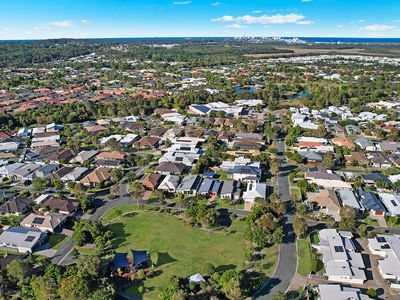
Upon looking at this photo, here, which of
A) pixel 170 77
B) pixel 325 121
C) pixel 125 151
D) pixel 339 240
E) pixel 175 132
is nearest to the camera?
pixel 339 240

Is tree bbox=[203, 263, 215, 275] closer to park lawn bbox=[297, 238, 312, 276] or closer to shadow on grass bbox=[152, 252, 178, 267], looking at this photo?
shadow on grass bbox=[152, 252, 178, 267]

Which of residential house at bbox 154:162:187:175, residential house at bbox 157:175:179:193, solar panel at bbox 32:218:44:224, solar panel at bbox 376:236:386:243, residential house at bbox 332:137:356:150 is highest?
residential house at bbox 332:137:356:150

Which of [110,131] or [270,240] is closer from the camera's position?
[270,240]

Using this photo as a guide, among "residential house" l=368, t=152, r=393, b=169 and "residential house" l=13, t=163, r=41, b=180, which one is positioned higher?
"residential house" l=368, t=152, r=393, b=169

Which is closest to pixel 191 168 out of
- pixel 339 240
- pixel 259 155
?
pixel 259 155

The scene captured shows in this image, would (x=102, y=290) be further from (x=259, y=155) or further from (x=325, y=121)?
(x=325, y=121)

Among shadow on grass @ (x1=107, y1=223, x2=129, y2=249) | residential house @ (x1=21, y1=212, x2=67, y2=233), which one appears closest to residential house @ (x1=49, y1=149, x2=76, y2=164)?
residential house @ (x1=21, y1=212, x2=67, y2=233)
